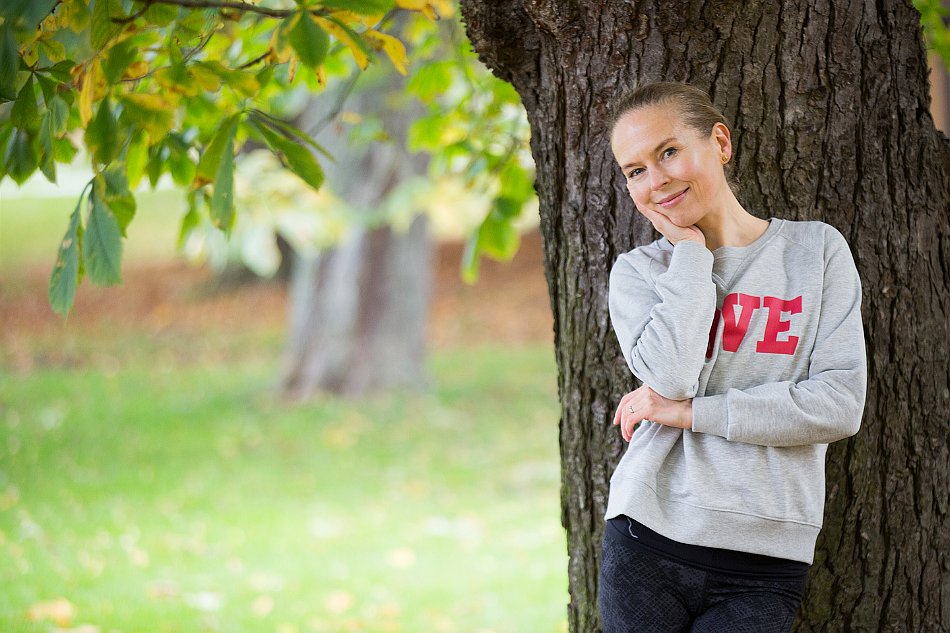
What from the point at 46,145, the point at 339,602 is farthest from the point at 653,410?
the point at 339,602

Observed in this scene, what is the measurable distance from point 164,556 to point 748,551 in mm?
4419

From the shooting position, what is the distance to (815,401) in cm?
181

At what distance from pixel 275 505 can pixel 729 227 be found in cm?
524

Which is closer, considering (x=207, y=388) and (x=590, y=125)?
(x=590, y=125)

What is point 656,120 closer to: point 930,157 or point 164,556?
point 930,157

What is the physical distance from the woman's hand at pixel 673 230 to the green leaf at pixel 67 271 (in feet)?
4.68

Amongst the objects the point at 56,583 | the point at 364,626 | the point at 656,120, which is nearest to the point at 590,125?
the point at 656,120

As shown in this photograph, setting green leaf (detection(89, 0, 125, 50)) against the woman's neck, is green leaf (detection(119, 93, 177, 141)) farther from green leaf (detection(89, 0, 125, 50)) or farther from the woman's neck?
the woman's neck

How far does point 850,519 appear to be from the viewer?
2291 mm

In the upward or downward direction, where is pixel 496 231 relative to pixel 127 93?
downward

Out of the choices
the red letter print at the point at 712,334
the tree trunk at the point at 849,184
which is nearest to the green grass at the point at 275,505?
the tree trunk at the point at 849,184

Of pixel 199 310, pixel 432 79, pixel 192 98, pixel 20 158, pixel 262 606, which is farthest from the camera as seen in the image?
pixel 199 310

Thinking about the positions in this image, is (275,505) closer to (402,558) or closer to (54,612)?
→ (402,558)

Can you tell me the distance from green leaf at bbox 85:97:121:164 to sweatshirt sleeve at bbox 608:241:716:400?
1.33 metres
